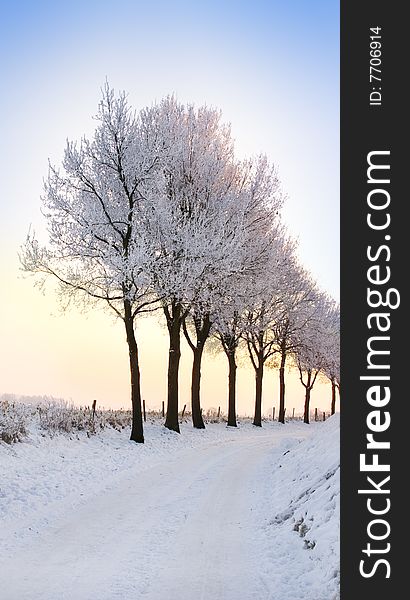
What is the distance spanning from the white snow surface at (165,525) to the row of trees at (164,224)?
6910mm

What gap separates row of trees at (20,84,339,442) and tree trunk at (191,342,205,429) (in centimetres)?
6

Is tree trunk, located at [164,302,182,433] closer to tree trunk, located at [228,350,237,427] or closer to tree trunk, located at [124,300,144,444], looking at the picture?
tree trunk, located at [124,300,144,444]

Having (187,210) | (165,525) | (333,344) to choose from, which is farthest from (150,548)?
(333,344)

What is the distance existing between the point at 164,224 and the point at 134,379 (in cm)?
648

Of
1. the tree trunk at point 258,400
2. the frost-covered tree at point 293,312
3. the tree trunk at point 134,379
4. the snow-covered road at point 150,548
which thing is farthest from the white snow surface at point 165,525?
the frost-covered tree at point 293,312

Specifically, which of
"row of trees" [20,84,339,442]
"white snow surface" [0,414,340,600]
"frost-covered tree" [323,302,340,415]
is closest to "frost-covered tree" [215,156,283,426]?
"row of trees" [20,84,339,442]

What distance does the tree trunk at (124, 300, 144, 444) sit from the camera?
21609 millimetres

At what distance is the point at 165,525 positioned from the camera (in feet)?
32.9

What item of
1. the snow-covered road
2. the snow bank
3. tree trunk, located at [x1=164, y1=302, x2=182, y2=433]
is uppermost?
tree trunk, located at [x1=164, y1=302, x2=182, y2=433]

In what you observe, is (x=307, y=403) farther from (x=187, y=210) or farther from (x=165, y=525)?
(x=165, y=525)

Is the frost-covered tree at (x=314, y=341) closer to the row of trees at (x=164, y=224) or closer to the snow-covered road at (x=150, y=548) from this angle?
the row of trees at (x=164, y=224)

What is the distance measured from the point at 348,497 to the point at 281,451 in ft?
51.3

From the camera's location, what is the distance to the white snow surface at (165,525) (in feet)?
23.3

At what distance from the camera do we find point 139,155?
2262cm
